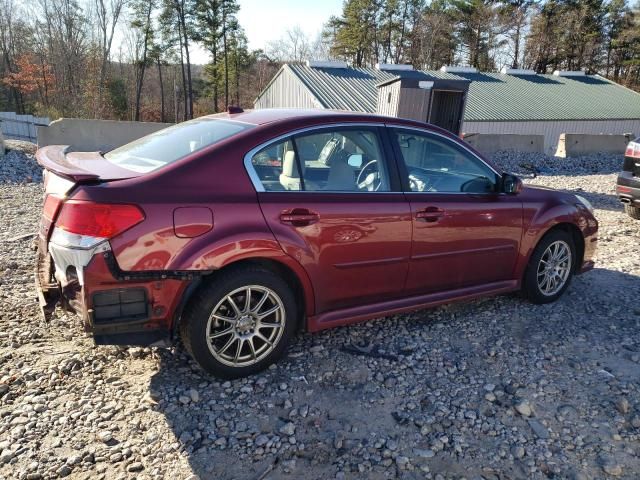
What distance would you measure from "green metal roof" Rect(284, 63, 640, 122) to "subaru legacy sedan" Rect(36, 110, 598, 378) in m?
20.9

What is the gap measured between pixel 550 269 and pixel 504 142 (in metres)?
14.1

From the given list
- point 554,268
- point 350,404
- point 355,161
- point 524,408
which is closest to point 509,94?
point 554,268

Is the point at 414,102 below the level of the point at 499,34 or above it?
below

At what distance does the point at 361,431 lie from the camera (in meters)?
2.68

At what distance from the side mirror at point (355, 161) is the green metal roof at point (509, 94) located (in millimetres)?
21042

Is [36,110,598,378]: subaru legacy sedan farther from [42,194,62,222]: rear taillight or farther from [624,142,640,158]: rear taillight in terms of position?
[624,142,640,158]: rear taillight

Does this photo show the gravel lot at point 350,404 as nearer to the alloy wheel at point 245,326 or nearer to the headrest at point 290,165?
the alloy wheel at point 245,326

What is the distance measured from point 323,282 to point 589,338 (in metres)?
2.39

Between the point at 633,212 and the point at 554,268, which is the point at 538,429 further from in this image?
the point at 633,212

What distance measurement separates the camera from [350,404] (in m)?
2.91

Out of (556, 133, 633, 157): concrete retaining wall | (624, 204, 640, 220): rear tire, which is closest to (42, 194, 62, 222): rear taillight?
(624, 204, 640, 220): rear tire

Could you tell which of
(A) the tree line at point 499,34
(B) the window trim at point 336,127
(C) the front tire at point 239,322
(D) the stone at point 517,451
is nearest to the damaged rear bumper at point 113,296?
(C) the front tire at point 239,322

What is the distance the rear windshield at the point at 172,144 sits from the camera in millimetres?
2980

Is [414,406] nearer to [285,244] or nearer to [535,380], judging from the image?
[535,380]
